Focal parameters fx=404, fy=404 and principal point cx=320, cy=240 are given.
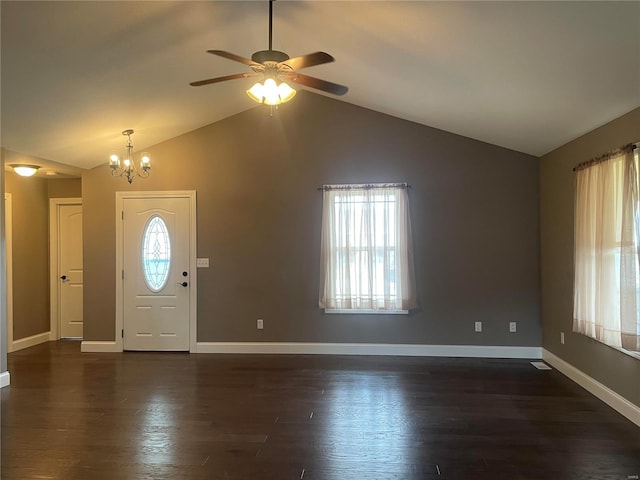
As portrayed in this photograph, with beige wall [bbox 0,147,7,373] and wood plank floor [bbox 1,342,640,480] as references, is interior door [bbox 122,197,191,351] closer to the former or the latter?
wood plank floor [bbox 1,342,640,480]

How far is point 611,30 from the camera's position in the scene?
235 cm

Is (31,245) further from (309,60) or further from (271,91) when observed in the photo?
(309,60)

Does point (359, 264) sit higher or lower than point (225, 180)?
lower

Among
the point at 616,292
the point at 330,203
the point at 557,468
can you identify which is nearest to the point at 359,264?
the point at 330,203

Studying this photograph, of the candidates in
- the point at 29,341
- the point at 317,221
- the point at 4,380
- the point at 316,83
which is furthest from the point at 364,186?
the point at 29,341

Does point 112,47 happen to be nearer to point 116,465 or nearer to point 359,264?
point 116,465

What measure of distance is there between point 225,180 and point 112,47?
→ 7.63 ft

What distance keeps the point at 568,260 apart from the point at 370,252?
2099mm

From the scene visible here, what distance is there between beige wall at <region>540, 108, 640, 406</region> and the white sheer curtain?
205 mm

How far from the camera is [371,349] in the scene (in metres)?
5.06

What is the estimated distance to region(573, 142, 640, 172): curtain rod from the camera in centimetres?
300

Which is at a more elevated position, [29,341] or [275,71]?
[275,71]

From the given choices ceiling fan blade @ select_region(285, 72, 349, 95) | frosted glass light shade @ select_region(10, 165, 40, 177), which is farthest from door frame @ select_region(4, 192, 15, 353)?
ceiling fan blade @ select_region(285, 72, 349, 95)

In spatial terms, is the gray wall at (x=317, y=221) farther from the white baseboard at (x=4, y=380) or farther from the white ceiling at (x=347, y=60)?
the white baseboard at (x=4, y=380)
